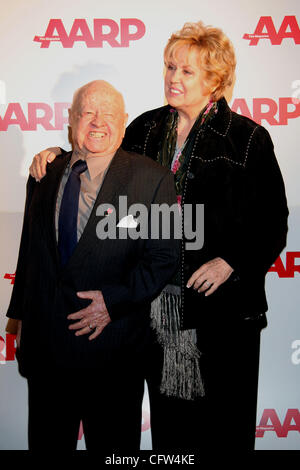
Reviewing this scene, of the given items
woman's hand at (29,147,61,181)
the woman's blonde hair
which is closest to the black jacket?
the woman's blonde hair

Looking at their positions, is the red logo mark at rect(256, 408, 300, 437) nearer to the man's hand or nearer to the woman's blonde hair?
the man's hand

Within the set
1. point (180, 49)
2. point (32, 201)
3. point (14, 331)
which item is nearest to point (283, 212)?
point (180, 49)

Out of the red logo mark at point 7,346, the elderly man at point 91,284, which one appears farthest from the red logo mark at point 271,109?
the red logo mark at point 7,346

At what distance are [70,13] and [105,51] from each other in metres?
0.25

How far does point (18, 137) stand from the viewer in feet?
8.21

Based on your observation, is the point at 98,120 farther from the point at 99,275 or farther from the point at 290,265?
the point at 290,265

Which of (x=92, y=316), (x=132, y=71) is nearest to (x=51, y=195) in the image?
(x=92, y=316)

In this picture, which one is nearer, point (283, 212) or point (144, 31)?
point (283, 212)

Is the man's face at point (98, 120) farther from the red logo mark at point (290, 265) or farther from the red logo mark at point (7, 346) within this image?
the red logo mark at point (7, 346)

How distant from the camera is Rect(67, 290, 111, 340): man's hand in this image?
1.61 meters

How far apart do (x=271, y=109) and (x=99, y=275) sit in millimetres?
1372

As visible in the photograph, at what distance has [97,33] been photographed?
7.95 ft

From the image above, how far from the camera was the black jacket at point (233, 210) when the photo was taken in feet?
6.09
